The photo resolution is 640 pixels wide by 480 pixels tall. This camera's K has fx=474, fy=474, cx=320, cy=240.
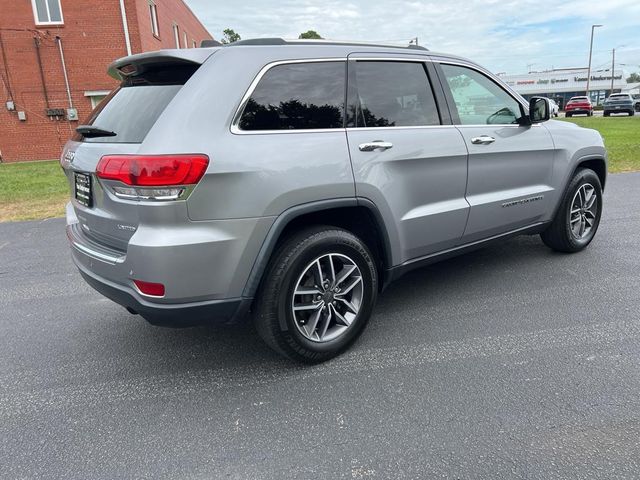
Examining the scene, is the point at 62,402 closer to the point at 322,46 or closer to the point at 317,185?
the point at 317,185

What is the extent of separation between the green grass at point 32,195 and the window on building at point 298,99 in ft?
20.0

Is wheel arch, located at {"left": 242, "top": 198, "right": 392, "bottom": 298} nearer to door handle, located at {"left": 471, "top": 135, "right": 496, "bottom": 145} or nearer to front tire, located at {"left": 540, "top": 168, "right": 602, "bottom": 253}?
door handle, located at {"left": 471, "top": 135, "right": 496, "bottom": 145}

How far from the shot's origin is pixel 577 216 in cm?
474

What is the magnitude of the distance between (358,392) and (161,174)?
1.57m

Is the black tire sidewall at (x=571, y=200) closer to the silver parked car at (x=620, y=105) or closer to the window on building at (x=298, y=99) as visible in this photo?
the window on building at (x=298, y=99)

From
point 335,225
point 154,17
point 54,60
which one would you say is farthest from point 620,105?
point 335,225

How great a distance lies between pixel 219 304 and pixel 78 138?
4.79 ft

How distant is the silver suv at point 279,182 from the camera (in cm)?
239

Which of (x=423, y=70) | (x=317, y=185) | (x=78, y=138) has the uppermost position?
(x=423, y=70)

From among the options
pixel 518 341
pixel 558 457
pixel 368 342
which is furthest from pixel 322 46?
A: pixel 558 457

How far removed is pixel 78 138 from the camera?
299cm

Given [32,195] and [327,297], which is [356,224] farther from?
[32,195]

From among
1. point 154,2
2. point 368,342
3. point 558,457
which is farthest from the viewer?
point 154,2

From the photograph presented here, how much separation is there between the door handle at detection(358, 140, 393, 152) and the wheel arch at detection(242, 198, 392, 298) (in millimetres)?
317
